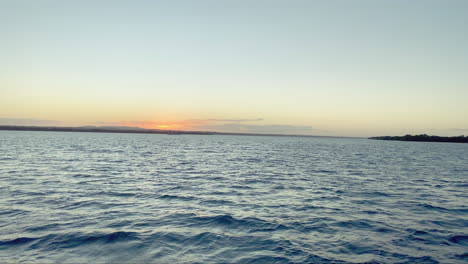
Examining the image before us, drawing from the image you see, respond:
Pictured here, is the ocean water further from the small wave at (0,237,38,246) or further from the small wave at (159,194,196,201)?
the small wave at (159,194,196,201)

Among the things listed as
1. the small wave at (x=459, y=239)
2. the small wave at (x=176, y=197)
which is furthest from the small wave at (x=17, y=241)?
the small wave at (x=459, y=239)

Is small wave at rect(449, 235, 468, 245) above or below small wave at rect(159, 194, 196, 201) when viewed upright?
above

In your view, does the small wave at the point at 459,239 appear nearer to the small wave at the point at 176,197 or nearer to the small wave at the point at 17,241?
the small wave at the point at 176,197

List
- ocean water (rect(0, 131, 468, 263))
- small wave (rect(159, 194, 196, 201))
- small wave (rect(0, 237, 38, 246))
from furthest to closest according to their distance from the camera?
small wave (rect(159, 194, 196, 201))
small wave (rect(0, 237, 38, 246))
ocean water (rect(0, 131, 468, 263))

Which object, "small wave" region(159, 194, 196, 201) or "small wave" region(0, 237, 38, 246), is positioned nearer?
"small wave" region(0, 237, 38, 246)

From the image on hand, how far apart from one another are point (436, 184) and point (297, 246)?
26.0 m

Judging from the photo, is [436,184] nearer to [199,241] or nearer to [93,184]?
[199,241]

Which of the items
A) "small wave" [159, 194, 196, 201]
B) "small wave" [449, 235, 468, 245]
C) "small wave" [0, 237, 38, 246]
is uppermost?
"small wave" [449, 235, 468, 245]

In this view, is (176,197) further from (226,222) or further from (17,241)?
(17,241)

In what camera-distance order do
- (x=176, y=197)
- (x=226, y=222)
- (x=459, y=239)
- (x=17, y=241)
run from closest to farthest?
(x=17, y=241), (x=459, y=239), (x=226, y=222), (x=176, y=197)

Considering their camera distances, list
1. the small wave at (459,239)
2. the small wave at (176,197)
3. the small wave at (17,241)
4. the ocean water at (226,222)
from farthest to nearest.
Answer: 1. the small wave at (176,197)
2. the small wave at (459,239)
3. the small wave at (17,241)
4. the ocean water at (226,222)

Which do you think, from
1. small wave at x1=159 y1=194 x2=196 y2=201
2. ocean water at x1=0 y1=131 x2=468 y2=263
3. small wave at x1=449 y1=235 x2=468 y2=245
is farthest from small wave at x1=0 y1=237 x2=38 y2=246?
small wave at x1=449 y1=235 x2=468 y2=245

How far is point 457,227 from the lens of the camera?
16219mm

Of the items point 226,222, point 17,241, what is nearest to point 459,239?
point 226,222
